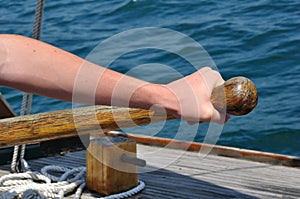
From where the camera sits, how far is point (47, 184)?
3.05m

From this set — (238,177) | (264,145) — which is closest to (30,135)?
(238,177)

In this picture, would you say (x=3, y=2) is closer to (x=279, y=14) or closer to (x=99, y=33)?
(x=99, y=33)

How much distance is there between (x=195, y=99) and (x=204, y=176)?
1580mm

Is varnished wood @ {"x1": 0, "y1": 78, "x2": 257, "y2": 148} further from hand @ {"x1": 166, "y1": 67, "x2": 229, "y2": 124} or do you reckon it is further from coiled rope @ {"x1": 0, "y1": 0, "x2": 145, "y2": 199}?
coiled rope @ {"x1": 0, "y1": 0, "x2": 145, "y2": 199}

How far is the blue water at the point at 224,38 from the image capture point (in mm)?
5535

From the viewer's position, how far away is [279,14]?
8219mm

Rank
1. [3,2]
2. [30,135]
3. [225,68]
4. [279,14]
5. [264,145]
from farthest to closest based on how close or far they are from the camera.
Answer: [3,2] < [279,14] < [225,68] < [264,145] < [30,135]

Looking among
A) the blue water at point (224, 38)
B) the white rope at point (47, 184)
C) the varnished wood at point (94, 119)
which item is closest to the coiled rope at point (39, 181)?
the white rope at point (47, 184)

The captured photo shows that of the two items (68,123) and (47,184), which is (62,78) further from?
(47,184)

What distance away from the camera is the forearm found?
161cm

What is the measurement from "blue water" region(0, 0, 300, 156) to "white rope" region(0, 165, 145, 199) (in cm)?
173

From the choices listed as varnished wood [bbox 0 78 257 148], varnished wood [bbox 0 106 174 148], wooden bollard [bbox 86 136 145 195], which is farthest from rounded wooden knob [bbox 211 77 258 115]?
wooden bollard [bbox 86 136 145 195]

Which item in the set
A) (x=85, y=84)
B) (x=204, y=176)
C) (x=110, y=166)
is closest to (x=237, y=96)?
(x=85, y=84)

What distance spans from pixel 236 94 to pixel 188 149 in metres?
1.88
